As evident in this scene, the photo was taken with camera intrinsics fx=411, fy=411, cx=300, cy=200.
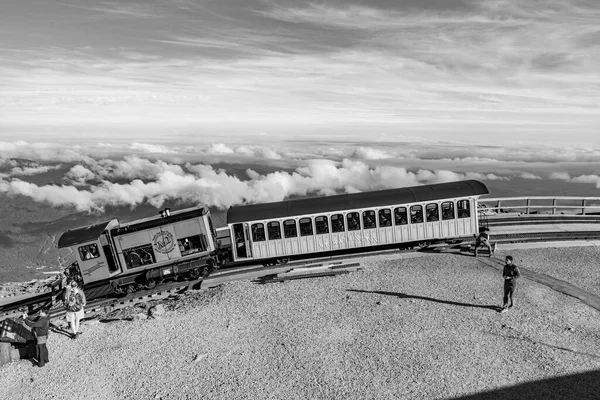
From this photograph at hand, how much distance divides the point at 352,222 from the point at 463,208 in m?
6.15

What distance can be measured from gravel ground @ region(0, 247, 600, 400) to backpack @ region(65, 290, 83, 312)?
112 centimetres

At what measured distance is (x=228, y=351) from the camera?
Answer: 44.0 ft

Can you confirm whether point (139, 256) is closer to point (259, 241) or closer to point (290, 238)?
point (259, 241)

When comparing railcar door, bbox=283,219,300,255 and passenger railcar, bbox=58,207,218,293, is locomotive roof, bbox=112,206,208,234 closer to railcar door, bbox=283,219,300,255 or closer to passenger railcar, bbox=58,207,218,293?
passenger railcar, bbox=58,207,218,293

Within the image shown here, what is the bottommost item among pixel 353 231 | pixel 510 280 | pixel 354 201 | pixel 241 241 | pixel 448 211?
pixel 510 280

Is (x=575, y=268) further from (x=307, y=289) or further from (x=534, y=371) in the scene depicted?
(x=307, y=289)

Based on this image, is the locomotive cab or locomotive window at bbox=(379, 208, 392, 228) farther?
locomotive window at bbox=(379, 208, 392, 228)

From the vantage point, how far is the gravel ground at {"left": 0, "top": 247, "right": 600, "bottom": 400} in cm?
1145

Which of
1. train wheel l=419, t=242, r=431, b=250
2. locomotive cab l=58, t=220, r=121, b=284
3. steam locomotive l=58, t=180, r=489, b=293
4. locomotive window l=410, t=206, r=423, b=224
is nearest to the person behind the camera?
locomotive cab l=58, t=220, r=121, b=284

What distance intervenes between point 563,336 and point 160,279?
17342 millimetres

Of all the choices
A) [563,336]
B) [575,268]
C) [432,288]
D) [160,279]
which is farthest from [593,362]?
[160,279]

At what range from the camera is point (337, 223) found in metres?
21.9

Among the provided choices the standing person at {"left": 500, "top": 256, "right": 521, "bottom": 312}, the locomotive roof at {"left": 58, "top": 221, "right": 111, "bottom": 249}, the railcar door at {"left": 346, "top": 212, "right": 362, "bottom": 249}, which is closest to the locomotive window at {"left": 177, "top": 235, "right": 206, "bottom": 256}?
the locomotive roof at {"left": 58, "top": 221, "right": 111, "bottom": 249}

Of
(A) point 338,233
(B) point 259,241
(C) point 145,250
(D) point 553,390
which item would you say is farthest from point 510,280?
(C) point 145,250
